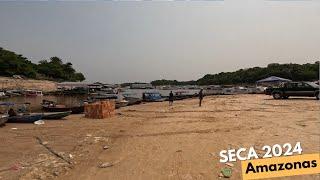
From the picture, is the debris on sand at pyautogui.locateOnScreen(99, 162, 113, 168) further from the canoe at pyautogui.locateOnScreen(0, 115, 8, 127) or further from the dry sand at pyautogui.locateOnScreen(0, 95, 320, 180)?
the canoe at pyautogui.locateOnScreen(0, 115, 8, 127)

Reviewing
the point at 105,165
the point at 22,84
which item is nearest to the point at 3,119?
the point at 105,165

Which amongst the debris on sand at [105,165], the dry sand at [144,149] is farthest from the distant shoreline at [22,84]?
the debris on sand at [105,165]

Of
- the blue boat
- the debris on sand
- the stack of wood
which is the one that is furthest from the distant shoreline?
the debris on sand

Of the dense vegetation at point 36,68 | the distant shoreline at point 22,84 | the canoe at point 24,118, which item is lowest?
the canoe at point 24,118

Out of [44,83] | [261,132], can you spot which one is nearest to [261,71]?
[44,83]

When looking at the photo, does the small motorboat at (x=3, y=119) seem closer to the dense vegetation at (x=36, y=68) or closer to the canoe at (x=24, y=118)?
the canoe at (x=24, y=118)

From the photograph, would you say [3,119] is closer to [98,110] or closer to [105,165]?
[98,110]

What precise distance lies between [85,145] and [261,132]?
7.08 m

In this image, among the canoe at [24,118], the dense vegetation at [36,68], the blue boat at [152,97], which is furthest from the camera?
the dense vegetation at [36,68]

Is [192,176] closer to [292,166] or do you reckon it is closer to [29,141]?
[292,166]

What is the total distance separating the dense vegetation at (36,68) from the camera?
11350cm

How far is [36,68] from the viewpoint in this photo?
146 meters

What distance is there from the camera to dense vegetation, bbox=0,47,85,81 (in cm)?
11350

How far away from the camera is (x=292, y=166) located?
302 inches
